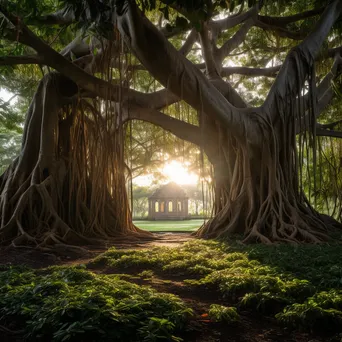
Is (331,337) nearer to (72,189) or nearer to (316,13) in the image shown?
(72,189)

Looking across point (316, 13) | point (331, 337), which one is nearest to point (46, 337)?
point (331, 337)

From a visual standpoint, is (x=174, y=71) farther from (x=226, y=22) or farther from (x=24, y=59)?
(x=226, y=22)

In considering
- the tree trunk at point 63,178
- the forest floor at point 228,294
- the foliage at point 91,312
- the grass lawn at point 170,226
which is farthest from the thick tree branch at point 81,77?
the grass lawn at point 170,226

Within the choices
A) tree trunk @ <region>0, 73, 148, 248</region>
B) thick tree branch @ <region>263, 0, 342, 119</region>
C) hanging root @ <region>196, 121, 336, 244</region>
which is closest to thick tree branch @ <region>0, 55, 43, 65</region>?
tree trunk @ <region>0, 73, 148, 248</region>

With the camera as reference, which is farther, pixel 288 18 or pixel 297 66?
pixel 288 18

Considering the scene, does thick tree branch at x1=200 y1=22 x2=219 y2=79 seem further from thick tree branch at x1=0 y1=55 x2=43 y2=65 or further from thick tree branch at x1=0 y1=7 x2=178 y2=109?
thick tree branch at x1=0 y1=55 x2=43 y2=65

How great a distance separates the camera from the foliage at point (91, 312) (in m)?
1.41

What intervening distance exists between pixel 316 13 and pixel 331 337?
603 cm

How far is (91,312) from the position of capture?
1520 mm

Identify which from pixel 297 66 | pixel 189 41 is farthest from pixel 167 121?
pixel 297 66

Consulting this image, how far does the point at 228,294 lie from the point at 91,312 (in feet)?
3.01

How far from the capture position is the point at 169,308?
1703 millimetres

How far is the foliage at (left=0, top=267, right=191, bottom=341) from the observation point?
141cm

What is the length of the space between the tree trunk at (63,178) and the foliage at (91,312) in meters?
2.71
